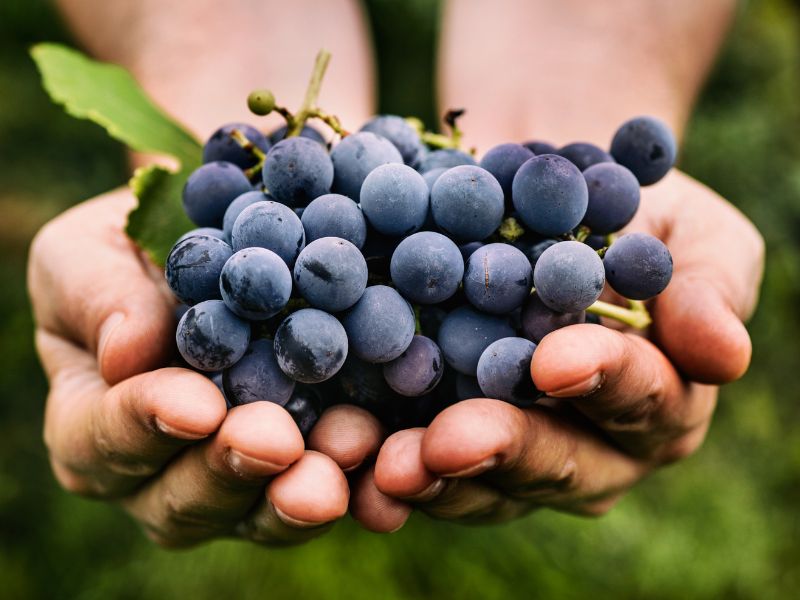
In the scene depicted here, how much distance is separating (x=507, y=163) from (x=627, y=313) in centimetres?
30

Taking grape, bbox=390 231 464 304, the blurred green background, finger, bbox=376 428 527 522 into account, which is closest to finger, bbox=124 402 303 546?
finger, bbox=376 428 527 522

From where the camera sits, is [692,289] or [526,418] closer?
[526,418]

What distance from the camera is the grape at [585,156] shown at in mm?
1155

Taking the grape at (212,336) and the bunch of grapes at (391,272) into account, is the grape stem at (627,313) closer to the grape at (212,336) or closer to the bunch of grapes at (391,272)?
the bunch of grapes at (391,272)

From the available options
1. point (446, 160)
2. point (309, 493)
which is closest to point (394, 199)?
point (446, 160)

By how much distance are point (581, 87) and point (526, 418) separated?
1329mm

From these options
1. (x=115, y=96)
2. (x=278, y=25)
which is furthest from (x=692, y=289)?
(x=278, y=25)

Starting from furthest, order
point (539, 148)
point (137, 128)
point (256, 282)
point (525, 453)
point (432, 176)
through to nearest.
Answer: point (137, 128), point (539, 148), point (432, 176), point (525, 453), point (256, 282)

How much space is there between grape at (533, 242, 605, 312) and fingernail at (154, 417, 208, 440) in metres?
0.50

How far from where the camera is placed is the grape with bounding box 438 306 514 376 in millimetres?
963

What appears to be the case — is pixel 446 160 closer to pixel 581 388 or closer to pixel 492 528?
pixel 581 388

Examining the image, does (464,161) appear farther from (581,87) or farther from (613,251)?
(581,87)

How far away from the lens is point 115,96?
141cm

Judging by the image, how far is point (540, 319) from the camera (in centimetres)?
97
